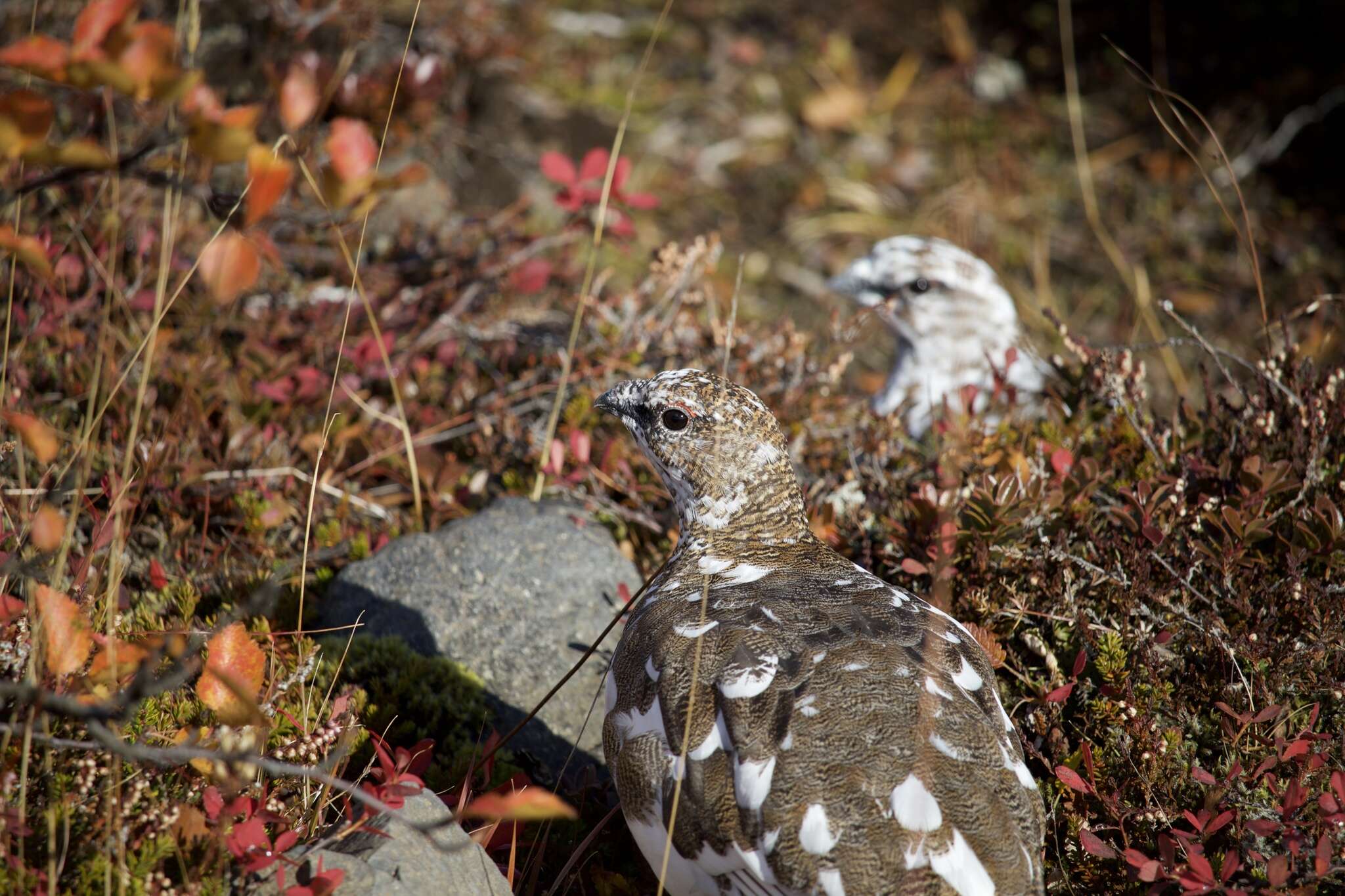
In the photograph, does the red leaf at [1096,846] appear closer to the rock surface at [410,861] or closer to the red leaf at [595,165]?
the rock surface at [410,861]

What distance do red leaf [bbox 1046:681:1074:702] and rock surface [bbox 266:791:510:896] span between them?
1639 millimetres

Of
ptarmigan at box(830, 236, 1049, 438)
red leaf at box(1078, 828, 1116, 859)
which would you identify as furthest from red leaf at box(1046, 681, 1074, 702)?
ptarmigan at box(830, 236, 1049, 438)

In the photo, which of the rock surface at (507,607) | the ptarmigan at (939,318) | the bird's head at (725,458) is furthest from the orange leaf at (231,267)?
the ptarmigan at (939,318)

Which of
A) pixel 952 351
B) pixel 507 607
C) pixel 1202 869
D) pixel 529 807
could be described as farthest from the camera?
pixel 952 351

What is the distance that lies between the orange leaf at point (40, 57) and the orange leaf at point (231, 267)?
44cm

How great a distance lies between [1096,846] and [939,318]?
118 inches

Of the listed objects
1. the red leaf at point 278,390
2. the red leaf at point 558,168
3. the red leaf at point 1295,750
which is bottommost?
the red leaf at point 278,390

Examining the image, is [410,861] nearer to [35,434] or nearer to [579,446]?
[35,434]

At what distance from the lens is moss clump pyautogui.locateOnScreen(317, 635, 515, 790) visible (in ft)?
10.6

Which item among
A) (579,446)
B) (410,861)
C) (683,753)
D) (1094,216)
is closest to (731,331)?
(579,446)

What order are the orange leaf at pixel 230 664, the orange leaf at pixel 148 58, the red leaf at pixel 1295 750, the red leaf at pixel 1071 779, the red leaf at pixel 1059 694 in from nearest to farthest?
the orange leaf at pixel 148 58 → the orange leaf at pixel 230 664 → the red leaf at pixel 1295 750 → the red leaf at pixel 1071 779 → the red leaf at pixel 1059 694

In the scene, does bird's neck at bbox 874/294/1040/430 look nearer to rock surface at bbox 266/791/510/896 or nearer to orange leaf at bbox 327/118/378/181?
rock surface at bbox 266/791/510/896

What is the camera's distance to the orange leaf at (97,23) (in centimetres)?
207

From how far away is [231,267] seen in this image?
202 cm
